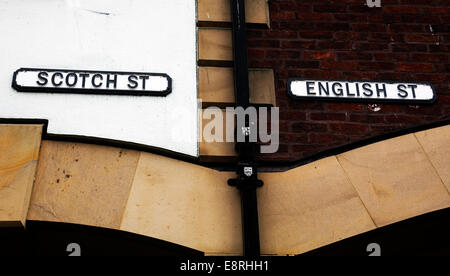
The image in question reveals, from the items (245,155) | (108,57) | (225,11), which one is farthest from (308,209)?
(108,57)

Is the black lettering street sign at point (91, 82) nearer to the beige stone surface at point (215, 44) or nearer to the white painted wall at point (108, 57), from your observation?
the white painted wall at point (108, 57)

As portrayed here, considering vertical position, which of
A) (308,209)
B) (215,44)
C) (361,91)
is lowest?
(308,209)

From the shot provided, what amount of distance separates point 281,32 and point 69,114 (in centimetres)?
149

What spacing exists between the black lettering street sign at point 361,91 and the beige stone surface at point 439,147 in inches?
9.5

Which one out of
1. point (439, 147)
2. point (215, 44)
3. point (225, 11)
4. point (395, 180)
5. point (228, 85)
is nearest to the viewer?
point (395, 180)

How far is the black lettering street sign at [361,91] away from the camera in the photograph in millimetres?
3523

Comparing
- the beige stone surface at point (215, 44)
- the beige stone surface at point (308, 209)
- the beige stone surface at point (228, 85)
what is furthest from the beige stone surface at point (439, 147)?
the beige stone surface at point (215, 44)

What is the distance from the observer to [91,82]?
344cm

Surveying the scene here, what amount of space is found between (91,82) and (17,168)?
0.71m

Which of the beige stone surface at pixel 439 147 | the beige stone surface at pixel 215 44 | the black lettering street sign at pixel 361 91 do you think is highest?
the beige stone surface at pixel 215 44

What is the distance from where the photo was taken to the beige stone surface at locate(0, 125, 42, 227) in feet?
9.62

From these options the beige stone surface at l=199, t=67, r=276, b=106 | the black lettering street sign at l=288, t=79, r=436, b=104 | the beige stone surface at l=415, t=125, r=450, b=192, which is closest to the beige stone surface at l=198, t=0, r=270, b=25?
the beige stone surface at l=199, t=67, r=276, b=106

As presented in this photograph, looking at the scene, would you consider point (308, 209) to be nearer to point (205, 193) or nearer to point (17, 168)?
point (205, 193)

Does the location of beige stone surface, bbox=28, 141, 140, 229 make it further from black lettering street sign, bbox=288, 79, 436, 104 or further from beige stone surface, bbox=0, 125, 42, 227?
black lettering street sign, bbox=288, 79, 436, 104
